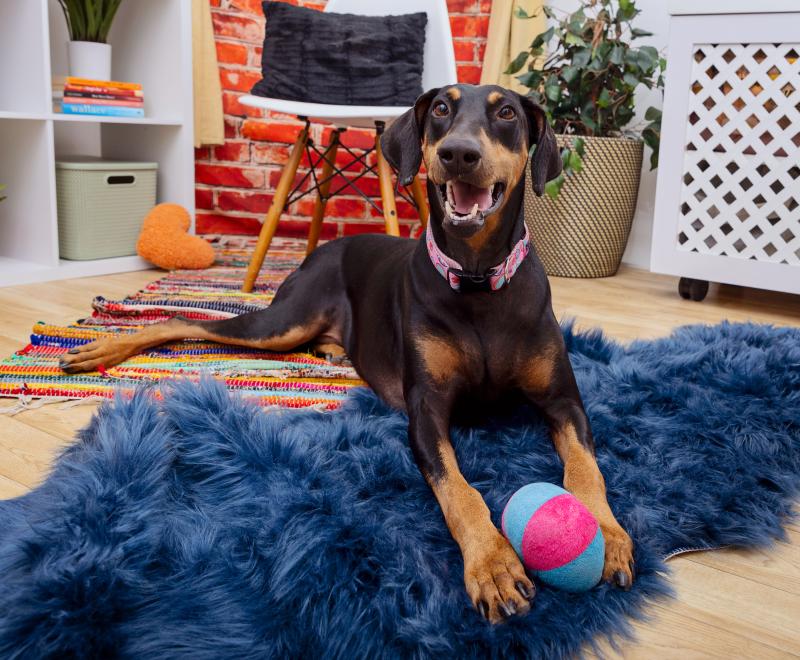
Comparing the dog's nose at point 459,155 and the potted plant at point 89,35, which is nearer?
the dog's nose at point 459,155

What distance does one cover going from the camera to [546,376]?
146 centimetres

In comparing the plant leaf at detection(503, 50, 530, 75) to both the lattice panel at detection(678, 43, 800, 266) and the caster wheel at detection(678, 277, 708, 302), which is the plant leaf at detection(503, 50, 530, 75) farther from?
the caster wheel at detection(678, 277, 708, 302)

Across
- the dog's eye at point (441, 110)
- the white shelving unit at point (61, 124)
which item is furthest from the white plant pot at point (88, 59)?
the dog's eye at point (441, 110)

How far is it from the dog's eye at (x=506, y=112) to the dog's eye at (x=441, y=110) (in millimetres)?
101

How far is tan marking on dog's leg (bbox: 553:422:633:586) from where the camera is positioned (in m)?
1.08

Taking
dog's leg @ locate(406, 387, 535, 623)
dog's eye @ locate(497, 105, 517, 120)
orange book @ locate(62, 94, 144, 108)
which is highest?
orange book @ locate(62, 94, 144, 108)

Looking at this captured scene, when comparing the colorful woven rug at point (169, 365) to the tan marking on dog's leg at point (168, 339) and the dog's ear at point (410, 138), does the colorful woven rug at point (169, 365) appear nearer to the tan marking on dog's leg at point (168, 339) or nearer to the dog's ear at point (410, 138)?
the tan marking on dog's leg at point (168, 339)

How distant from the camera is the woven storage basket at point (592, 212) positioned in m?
3.29

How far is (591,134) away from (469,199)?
7.24 feet

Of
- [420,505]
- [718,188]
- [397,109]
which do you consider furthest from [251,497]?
[718,188]

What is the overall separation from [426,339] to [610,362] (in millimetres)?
683

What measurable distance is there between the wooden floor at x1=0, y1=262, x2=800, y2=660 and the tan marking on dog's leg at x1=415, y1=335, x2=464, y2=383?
1.69 feet

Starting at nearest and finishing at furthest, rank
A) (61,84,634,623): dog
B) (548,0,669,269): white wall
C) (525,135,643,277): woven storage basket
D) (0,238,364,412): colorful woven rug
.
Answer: (61,84,634,623): dog → (0,238,364,412): colorful woven rug → (525,135,643,277): woven storage basket → (548,0,669,269): white wall

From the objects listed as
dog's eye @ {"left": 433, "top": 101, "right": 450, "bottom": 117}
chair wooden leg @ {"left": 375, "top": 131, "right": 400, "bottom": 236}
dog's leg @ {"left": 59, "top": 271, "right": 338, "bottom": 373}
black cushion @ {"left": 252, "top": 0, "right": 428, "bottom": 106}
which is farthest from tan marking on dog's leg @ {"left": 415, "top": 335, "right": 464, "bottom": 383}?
black cushion @ {"left": 252, "top": 0, "right": 428, "bottom": 106}
